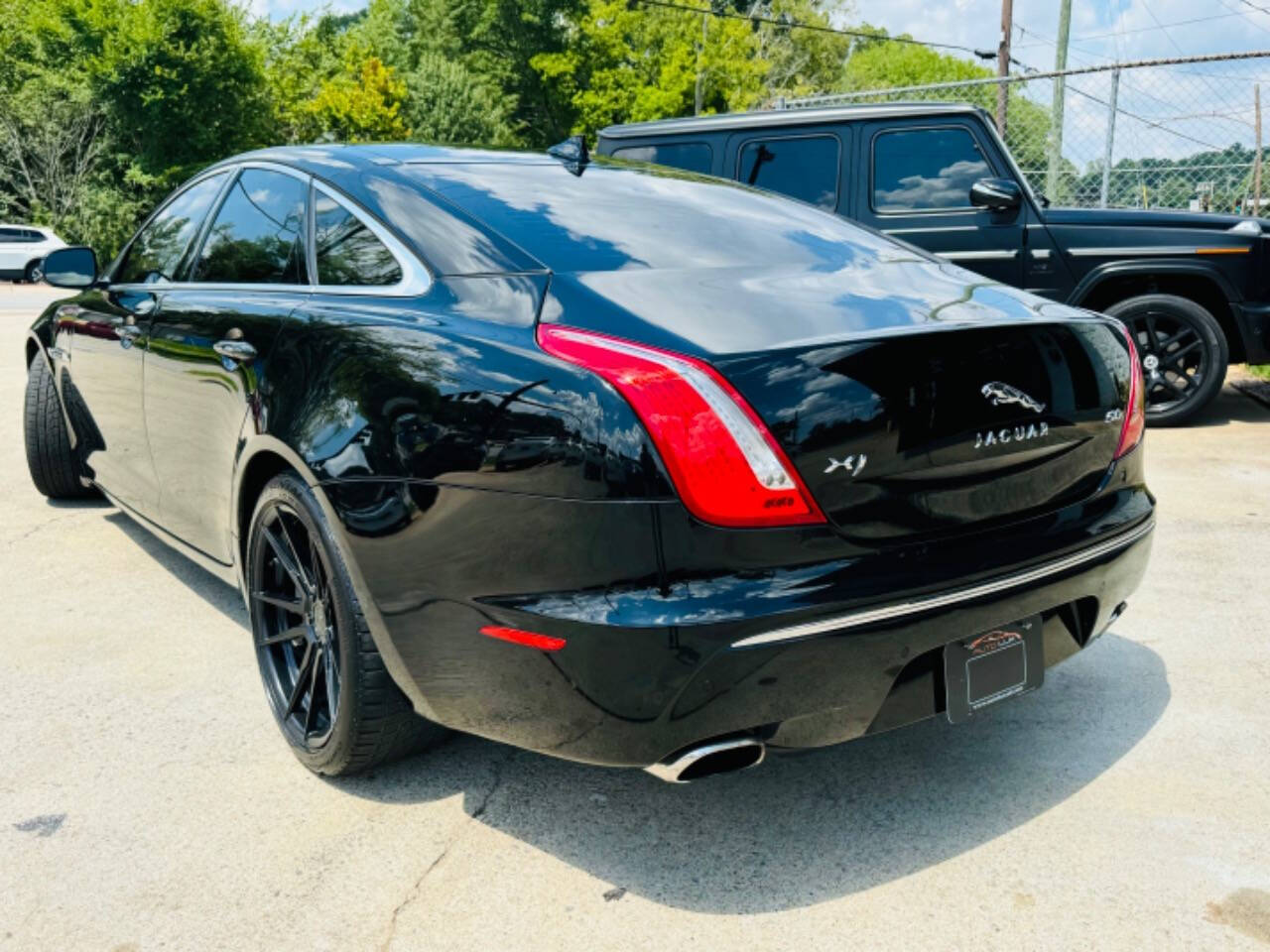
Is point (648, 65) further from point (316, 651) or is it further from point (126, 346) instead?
point (316, 651)

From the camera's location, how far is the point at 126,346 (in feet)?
12.8

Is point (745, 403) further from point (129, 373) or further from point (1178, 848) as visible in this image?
point (129, 373)

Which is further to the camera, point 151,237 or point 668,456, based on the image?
point 151,237

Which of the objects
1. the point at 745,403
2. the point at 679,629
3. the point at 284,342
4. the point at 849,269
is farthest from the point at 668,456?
the point at 284,342

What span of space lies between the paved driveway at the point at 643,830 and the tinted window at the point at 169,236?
133 centimetres

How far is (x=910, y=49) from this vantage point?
81000 mm

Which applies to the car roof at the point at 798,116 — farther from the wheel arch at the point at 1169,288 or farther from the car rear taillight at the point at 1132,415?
the car rear taillight at the point at 1132,415

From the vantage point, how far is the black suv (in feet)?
22.8

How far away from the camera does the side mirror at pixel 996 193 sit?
6.80 meters

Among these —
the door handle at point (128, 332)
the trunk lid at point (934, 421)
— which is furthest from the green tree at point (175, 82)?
the trunk lid at point (934, 421)

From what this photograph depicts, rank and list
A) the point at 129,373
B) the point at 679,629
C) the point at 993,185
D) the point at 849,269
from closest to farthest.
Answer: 1. the point at 679,629
2. the point at 849,269
3. the point at 129,373
4. the point at 993,185

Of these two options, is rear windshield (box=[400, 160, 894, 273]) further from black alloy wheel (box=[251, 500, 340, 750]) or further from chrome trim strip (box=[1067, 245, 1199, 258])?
chrome trim strip (box=[1067, 245, 1199, 258])

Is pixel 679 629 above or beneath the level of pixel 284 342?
beneath

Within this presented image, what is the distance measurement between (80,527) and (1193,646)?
4.41 metres
